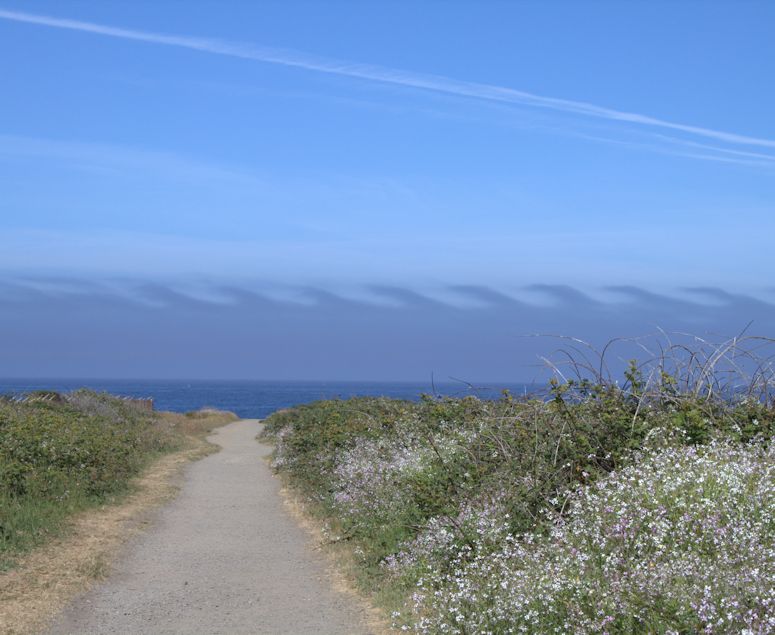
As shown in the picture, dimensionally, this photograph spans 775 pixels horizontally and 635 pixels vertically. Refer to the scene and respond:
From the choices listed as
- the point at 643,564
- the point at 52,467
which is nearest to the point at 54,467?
the point at 52,467

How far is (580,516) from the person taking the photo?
852cm

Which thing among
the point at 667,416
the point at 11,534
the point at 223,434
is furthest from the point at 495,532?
the point at 223,434

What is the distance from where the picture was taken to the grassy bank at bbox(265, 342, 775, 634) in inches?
242

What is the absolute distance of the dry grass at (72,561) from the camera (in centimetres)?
876

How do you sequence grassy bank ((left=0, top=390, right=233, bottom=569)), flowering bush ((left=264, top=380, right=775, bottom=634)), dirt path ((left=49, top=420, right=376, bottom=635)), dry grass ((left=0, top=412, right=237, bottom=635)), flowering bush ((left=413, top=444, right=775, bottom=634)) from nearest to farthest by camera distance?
1. flowering bush ((left=413, top=444, right=775, bottom=634))
2. flowering bush ((left=264, top=380, right=775, bottom=634))
3. dirt path ((left=49, top=420, right=376, bottom=635))
4. dry grass ((left=0, top=412, right=237, bottom=635))
5. grassy bank ((left=0, top=390, right=233, bottom=569))

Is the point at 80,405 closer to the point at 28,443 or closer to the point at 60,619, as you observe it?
the point at 28,443

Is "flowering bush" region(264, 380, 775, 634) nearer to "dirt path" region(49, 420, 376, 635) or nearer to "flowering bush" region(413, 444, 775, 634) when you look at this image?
"flowering bush" region(413, 444, 775, 634)

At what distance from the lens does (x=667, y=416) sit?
432 inches

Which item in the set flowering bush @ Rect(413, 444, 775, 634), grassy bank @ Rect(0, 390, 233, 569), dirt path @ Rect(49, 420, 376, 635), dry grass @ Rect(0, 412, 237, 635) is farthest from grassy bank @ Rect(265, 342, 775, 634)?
grassy bank @ Rect(0, 390, 233, 569)

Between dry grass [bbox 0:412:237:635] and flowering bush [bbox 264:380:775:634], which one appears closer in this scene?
flowering bush [bbox 264:380:775:634]

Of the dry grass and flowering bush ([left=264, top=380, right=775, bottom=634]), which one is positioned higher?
flowering bush ([left=264, top=380, right=775, bottom=634])

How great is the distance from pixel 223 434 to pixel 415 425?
73.0ft

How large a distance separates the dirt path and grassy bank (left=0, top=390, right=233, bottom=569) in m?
1.33

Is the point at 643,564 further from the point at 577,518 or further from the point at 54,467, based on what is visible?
the point at 54,467
